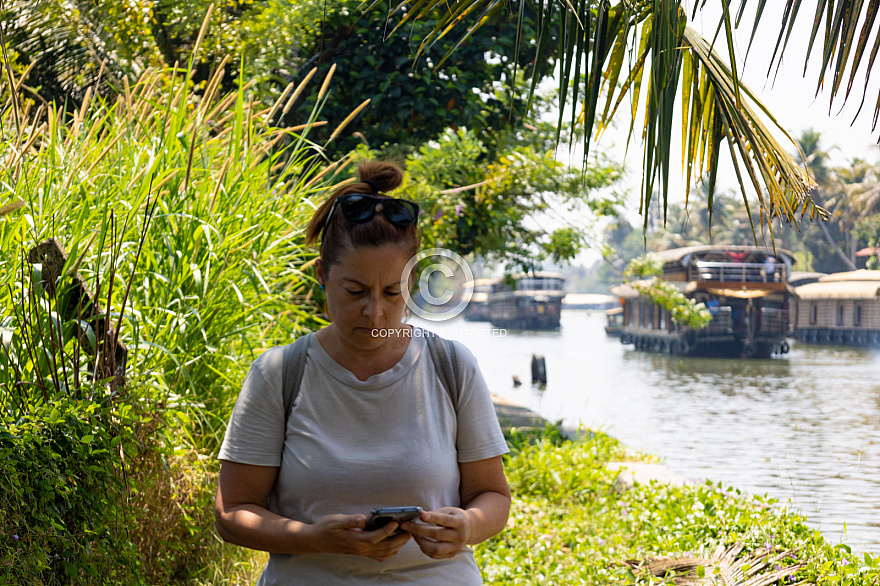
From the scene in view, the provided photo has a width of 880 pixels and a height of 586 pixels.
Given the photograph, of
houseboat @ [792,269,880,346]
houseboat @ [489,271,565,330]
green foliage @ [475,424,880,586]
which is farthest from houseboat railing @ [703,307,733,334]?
green foliage @ [475,424,880,586]

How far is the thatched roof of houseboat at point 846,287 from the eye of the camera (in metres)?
31.8

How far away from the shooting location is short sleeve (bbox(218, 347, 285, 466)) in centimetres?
128

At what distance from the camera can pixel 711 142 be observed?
9.40 ft

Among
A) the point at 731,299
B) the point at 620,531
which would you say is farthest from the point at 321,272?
the point at 731,299

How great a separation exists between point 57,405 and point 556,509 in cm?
333

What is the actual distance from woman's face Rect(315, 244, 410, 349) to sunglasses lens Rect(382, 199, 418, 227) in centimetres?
5

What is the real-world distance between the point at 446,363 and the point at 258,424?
37 centimetres

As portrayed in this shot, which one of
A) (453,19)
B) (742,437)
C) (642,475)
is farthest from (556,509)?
(742,437)

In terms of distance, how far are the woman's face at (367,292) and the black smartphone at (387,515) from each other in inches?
12.6

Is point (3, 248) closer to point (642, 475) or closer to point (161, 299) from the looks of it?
point (161, 299)

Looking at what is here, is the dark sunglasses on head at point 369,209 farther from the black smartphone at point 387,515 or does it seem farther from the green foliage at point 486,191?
the green foliage at point 486,191

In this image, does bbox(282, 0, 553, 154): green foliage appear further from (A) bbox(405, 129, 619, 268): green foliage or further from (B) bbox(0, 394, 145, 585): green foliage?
(B) bbox(0, 394, 145, 585): green foliage

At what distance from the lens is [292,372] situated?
1.32 metres

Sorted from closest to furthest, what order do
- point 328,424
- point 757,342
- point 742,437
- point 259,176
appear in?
point 328,424 → point 259,176 → point 742,437 → point 757,342
